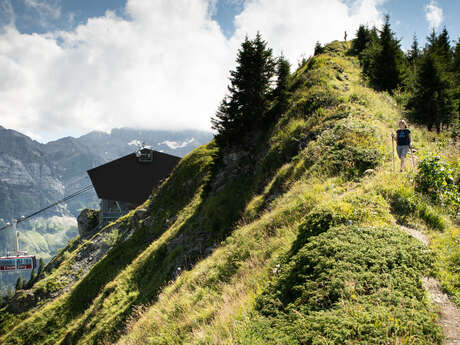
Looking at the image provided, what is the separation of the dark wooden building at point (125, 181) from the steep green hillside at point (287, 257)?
72.8 feet

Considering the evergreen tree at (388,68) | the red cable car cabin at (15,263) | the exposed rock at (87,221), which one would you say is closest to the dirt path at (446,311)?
the evergreen tree at (388,68)

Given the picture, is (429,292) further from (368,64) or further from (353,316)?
(368,64)

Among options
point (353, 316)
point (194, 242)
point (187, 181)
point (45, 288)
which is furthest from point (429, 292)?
point (45, 288)

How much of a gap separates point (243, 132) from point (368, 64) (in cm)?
2161

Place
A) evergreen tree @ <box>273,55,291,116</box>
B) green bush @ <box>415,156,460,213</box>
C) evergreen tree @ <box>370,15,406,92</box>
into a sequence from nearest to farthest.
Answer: green bush @ <box>415,156,460,213</box> → evergreen tree @ <box>273,55,291,116</box> → evergreen tree @ <box>370,15,406,92</box>

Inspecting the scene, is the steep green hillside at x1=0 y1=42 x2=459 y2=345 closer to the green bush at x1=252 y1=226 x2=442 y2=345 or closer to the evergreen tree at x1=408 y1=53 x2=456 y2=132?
the green bush at x1=252 y1=226 x2=442 y2=345

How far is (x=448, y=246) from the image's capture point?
580 cm

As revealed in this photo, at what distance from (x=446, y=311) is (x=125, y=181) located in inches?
2030

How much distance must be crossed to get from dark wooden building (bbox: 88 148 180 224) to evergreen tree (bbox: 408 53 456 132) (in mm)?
44160

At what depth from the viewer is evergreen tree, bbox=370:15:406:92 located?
90.0 ft

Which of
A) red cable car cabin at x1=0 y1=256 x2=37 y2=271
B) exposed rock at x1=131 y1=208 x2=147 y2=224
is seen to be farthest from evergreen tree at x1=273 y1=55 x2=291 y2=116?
red cable car cabin at x1=0 y1=256 x2=37 y2=271

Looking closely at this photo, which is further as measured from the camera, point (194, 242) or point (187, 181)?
point (187, 181)

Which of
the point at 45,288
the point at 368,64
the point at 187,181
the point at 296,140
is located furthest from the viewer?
the point at 368,64

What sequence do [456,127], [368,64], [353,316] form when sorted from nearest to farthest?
[353,316], [456,127], [368,64]
